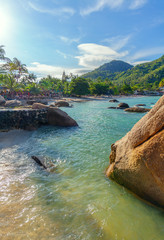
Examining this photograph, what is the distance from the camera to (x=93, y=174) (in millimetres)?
4980

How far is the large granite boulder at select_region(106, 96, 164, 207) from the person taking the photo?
3.17 m

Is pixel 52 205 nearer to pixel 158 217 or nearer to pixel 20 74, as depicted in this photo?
pixel 158 217

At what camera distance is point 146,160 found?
10.8 ft

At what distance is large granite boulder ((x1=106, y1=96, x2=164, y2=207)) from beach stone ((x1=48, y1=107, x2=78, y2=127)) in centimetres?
938

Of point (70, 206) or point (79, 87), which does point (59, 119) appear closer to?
point (70, 206)

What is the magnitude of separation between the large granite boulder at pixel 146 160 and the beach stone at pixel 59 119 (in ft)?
30.8

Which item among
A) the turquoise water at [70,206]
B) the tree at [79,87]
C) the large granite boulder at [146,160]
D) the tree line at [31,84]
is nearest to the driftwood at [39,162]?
the turquoise water at [70,206]

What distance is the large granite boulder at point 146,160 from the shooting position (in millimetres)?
3166

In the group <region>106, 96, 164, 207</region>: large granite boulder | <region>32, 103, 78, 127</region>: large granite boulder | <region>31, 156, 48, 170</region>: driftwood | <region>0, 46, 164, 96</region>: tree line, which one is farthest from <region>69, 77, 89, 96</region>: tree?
<region>106, 96, 164, 207</region>: large granite boulder

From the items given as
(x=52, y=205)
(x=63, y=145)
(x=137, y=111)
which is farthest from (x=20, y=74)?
(x=52, y=205)

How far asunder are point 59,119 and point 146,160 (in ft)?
35.3

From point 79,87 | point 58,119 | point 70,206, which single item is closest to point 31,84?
point 79,87

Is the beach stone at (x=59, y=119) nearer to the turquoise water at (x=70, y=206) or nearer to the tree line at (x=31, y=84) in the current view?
the turquoise water at (x=70, y=206)

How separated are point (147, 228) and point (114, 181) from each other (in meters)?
1.60
